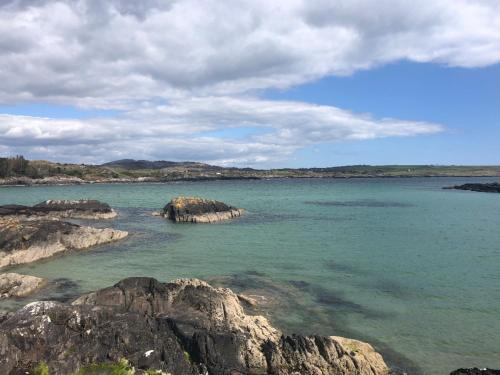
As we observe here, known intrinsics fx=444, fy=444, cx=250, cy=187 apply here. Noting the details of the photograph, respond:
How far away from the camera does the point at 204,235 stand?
4584 cm

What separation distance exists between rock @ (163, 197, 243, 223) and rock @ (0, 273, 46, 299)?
33269 millimetres

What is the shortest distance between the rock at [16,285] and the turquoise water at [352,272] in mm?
1138

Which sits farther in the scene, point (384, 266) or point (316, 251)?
point (316, 251)

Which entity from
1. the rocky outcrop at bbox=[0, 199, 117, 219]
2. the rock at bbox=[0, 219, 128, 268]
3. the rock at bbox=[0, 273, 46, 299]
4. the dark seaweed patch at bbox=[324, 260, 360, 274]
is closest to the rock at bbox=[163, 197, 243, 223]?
the rocky outcrop at bbox=[0, 199, 117, 219]

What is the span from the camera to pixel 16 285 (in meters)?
23.5

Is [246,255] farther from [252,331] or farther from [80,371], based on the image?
[80,371]

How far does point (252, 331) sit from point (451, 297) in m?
12.7

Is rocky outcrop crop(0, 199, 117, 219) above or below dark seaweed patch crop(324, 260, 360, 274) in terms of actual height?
above

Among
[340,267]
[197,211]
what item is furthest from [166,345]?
[197,211]

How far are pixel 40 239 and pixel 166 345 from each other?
82.3 ft

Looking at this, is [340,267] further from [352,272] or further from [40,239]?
[40,239]

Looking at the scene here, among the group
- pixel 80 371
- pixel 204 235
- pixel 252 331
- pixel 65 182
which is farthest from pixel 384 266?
pixel 65 182

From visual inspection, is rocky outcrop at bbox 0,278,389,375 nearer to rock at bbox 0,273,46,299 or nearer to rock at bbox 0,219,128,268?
rock at bbox 0,273,46,299

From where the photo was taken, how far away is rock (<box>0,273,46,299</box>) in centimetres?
2291
